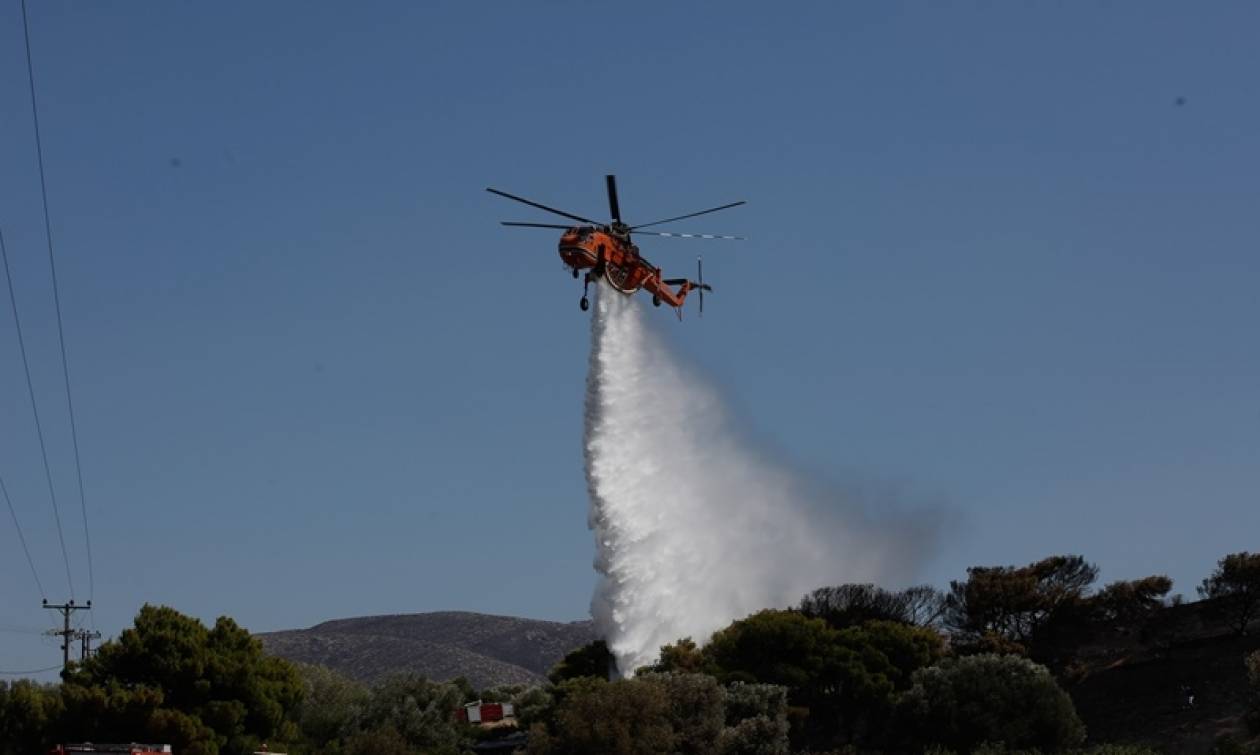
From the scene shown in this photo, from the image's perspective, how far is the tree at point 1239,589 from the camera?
106562 millimetres

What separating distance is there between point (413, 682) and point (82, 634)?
30.0m

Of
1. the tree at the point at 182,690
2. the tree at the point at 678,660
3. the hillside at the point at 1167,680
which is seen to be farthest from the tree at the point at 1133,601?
the tree at the point at 182,690

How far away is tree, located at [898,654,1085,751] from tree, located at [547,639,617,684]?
28.7 m

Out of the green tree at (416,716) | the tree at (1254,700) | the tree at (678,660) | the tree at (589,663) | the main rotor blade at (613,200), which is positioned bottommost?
the tree at (1254,700)

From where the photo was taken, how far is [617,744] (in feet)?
243

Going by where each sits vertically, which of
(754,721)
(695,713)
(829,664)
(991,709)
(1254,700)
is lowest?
(1254,700)

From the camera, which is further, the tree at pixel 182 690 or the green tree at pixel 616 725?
the tree at pixel 182 690

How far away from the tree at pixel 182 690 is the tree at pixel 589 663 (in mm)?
29960

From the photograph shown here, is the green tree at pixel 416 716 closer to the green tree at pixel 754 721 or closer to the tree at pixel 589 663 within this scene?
the tree at pixel 589 663

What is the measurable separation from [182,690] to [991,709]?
3848cm

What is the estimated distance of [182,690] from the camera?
7975cm

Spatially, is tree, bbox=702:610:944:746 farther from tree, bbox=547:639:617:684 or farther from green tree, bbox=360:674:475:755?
green tree, bbox=360:674:475:755

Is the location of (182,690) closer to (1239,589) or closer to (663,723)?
(663,723)

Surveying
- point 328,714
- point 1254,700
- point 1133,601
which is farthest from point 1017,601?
point 328,714
